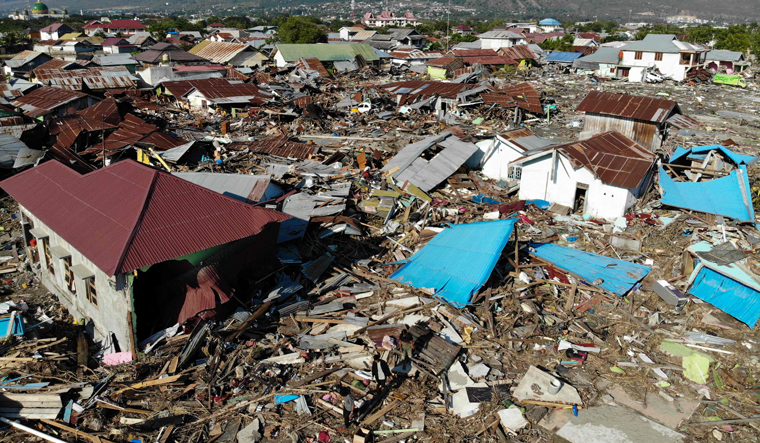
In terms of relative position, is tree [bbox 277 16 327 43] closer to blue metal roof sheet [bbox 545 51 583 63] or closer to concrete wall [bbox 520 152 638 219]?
blue metal roof sheet [bbox 545 51 583 63]

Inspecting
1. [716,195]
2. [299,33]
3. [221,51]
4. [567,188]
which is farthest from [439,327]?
[299,33]

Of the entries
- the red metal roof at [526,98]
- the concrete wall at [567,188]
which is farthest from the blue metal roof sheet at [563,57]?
the concrete wall at [567,188]

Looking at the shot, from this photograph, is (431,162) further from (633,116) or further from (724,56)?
(724,56)

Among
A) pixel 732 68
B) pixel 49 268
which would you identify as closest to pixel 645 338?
pixel 49 268

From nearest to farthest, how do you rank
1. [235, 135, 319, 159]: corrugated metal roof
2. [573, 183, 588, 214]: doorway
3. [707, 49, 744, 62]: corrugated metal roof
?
[573, 183, 588, 214]: doorway, [235, 135, 319, 159]: corrugated metal roof, [707, 49, 744, 62]: corrugated metal roof

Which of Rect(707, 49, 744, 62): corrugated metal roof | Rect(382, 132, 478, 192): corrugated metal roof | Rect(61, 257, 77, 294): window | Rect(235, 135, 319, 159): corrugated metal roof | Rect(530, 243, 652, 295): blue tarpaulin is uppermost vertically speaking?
Rect(61, 257, 77, 294): window

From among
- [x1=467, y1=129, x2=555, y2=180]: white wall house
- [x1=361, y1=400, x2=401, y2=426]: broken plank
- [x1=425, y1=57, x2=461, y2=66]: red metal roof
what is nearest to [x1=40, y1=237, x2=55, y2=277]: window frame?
[x1=361, y1=400, x2=401, y2=426]: broken plank

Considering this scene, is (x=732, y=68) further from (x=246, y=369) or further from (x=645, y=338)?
(x=246, y=369)
